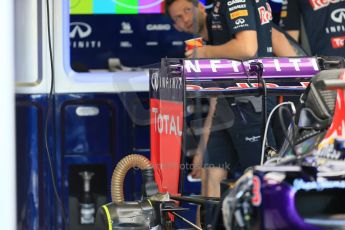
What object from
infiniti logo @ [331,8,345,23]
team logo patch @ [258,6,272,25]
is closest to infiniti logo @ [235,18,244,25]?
team logo patch @ [258,6,272,25]

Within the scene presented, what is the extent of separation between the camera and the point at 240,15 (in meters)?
5.58

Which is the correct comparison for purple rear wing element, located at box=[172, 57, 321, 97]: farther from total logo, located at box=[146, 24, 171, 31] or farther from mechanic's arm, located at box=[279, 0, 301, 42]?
total logo, located at box=[146, 24, 171, 31]

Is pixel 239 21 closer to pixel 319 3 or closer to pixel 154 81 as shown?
pixel 154 81

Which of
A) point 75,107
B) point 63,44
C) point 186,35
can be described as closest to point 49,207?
point 75,107

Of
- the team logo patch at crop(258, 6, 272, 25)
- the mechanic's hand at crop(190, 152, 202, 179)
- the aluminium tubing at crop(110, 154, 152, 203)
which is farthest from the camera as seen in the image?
the team logo patch at crop(258, 6, 272, 25)

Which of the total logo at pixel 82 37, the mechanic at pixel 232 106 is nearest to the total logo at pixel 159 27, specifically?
the total logo at pixel 82 37

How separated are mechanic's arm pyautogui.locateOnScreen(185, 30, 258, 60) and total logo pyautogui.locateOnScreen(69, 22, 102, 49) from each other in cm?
187

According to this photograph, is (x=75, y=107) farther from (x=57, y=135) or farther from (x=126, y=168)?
(x=126, y=168)

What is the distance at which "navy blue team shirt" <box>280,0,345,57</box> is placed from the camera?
654cm

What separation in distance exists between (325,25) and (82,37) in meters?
1.99

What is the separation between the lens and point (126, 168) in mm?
4930

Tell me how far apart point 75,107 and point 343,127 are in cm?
269

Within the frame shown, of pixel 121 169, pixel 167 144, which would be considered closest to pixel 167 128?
pixel 167 144

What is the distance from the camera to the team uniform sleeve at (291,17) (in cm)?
664
